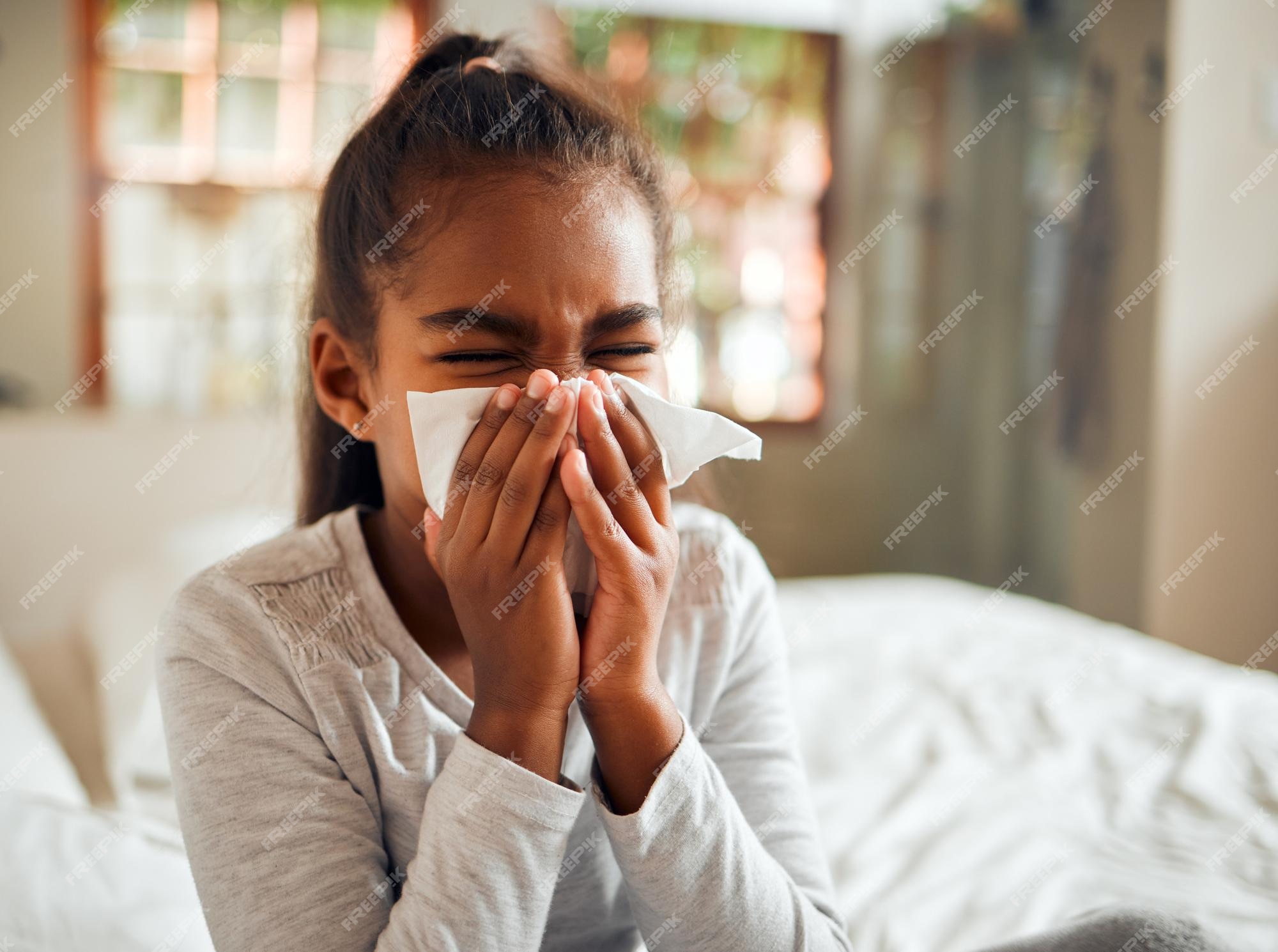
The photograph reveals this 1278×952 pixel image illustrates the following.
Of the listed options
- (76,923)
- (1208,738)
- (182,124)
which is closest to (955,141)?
(182,124)

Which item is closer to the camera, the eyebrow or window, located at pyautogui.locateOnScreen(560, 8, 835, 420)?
the eyebrow

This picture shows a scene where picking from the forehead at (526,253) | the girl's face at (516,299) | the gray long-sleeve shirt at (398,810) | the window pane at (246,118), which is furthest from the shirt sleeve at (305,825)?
the window pane at (246,118)

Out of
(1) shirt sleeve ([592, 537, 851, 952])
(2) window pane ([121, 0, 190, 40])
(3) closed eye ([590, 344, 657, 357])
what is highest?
(2) window pane ([121, 0, 190, 40])

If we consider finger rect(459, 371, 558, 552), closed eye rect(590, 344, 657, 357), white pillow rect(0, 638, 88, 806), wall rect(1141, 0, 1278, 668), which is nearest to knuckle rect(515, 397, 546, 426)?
finger rect(459, 371, 558, 552)

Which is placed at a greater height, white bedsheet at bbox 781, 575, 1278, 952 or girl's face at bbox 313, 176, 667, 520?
girl's face at bbox 313, 176, 667, 520

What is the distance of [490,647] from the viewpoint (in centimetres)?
75

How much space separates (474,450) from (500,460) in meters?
0.03

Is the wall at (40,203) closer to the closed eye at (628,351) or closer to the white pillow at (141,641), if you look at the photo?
the white pillow at (141,641)

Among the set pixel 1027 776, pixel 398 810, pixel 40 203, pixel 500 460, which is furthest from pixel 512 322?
pixel 40 203

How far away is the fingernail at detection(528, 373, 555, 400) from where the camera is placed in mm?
743

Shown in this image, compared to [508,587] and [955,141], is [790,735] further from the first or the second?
[955,141]

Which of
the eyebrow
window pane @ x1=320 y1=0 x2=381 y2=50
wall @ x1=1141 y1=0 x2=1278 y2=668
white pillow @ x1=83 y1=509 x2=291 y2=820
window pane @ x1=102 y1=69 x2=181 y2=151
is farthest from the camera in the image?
window pane @ x1=320 y1=0 x2=381 y2=50

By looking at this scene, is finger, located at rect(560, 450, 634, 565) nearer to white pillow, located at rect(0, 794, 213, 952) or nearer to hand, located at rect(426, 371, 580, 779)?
hand, located at rect(426, 371, 580, 779)

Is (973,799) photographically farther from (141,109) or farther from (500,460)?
(141,109)
